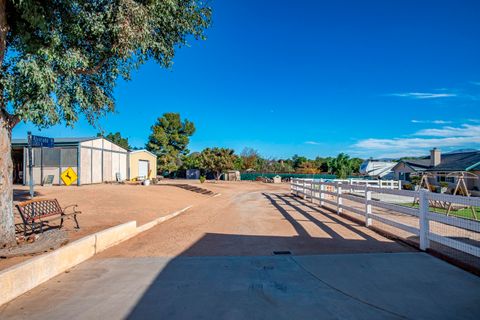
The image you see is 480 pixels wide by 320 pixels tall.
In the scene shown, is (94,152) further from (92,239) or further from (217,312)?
(217,312)

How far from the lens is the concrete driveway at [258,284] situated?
3.49 metres

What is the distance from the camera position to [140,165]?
1369 inches

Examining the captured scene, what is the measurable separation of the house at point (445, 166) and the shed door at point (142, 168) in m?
27.3

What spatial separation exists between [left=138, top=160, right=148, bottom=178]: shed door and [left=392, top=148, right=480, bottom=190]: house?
89.6 feet

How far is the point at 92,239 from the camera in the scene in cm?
590

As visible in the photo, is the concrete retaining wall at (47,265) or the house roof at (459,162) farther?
the house roof at (459,162)

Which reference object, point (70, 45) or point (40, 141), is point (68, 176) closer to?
point (40, 141)

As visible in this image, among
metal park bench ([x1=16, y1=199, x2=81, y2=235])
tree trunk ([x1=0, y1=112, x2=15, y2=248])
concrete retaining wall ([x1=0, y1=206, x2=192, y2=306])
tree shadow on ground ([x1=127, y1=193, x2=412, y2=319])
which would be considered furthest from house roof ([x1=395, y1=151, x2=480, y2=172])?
tree trunk ([x1=0, y1=112, x2=15, y2=248])

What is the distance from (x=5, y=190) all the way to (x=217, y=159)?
3943cm

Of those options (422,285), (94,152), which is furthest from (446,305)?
(94,152)

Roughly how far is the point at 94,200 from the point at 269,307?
11.6m

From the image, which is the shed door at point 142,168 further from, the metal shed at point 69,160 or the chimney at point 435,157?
the chimney at point 435,157

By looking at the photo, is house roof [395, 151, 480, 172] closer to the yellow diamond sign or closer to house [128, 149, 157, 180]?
the yellow diamond sign

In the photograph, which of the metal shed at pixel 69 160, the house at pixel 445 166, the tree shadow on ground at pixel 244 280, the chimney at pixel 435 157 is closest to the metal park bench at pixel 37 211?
the tree shadow on ground at pixel 244 280
